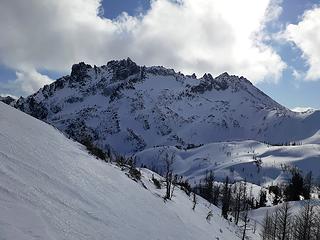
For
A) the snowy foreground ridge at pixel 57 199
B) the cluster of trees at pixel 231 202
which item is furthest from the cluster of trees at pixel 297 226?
the snowy foreground ridge at pixel 57 199

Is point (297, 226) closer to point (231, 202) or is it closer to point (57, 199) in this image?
point (231, 202)

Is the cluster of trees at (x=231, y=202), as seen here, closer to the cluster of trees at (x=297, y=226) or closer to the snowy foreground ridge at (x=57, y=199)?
the cluster of trees at (x=297, y=226)

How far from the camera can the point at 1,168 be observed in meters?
10.6

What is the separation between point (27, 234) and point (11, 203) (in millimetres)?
1167

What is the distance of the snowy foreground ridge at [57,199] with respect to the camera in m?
9.07

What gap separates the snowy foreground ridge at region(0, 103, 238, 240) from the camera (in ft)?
29.8

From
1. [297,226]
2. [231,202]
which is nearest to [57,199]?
[297,226]

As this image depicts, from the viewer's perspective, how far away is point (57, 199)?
11141 mm

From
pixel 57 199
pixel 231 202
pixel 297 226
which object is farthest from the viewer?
pixel 231 202

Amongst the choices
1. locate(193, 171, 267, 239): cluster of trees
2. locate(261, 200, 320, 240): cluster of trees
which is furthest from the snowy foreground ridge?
locate(193, 171, 267, 239): cluster of trees

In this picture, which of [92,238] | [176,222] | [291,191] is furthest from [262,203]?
[92,238]

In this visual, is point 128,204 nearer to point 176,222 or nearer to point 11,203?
point 176,222

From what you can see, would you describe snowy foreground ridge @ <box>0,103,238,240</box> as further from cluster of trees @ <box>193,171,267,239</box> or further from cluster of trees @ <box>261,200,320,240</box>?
cluster of trees @ <box>193,171,267,239</box>

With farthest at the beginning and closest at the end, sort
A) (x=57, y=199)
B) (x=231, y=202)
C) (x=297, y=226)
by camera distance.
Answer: (x=231, y=202) < (x=297, y=226) < (x=57, y=199)
